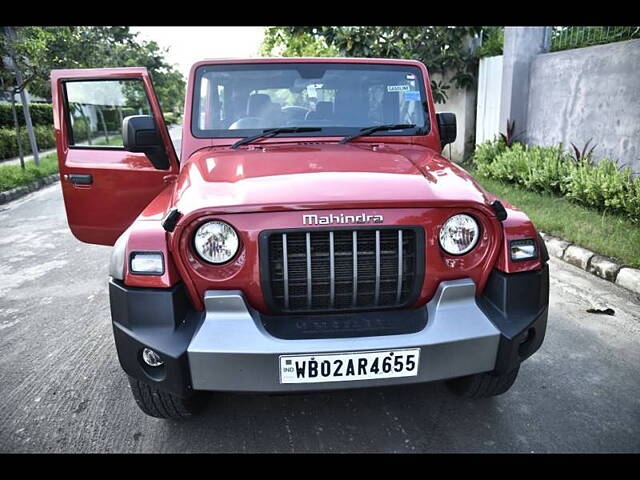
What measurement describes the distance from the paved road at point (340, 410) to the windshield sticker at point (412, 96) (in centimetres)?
191

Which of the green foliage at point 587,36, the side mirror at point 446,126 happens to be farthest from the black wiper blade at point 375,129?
the green foliage at point 587,36

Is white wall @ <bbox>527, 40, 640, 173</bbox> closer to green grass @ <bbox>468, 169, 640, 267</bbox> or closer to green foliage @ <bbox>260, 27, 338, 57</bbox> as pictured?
green grass @ <bbox>468, 169, 640, 267</bbox>

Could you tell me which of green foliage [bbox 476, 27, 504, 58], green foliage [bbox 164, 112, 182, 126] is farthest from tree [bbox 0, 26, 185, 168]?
green foliage [bbox 476, 27, 504, 58]

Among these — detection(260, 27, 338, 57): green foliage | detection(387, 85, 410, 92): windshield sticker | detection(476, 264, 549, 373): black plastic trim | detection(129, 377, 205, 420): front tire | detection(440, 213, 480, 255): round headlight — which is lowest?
detection(129, 377, 205, 420): front tire

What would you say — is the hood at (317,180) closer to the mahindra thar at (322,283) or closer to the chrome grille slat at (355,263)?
Answer: the mahindra thar at (322,283)

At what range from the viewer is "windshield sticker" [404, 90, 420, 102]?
11.4 feet

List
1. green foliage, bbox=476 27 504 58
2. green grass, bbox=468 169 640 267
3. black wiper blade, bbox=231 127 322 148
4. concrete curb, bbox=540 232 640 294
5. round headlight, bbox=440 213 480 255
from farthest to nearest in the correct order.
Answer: green foliage, bbox=476 27 504 58 → green grass, bbox=468 169 640 267 → concrete curb, bbox=540 232 640 294 → black wiper blade, bbox=231 127 322 148 → round headlight, bbox=440 213 480 255

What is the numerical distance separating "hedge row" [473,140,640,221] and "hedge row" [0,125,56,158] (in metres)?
13.8

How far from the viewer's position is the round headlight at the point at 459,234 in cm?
225

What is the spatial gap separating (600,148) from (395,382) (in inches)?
253

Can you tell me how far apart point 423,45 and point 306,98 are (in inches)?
344

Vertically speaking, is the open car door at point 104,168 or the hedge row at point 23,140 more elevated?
the open car door at point 104,168

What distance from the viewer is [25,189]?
34.5 feet
